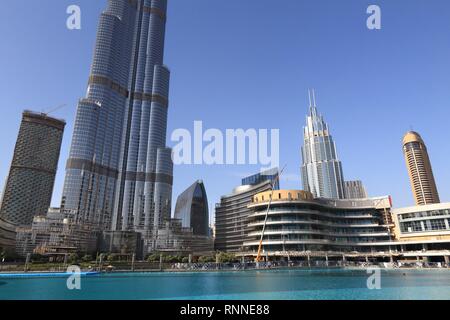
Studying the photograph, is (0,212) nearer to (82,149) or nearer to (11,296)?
(82,149)

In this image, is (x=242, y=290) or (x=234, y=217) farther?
(x=234, y=217)

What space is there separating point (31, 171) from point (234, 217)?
424 ft

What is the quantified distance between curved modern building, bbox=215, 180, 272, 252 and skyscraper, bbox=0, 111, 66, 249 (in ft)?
369

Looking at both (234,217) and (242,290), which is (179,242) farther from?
(242,290)

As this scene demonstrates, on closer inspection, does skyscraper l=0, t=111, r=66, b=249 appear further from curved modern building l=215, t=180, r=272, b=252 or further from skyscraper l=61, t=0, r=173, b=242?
curved modern building l=215, t=180, r=272, b=252

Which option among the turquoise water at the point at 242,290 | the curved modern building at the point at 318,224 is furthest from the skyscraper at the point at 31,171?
the turquoise water at the point at 242,290

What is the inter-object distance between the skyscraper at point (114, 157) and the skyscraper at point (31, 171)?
47.0 metres

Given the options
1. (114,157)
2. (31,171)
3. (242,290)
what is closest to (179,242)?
(114,157)

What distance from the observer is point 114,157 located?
178 metres

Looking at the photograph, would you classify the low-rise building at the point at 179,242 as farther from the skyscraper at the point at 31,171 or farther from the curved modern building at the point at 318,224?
the skyscraper at the point at 31,171

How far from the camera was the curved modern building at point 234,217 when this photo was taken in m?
159

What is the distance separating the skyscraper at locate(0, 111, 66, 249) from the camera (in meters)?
173

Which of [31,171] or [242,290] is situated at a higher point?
[31,171]
